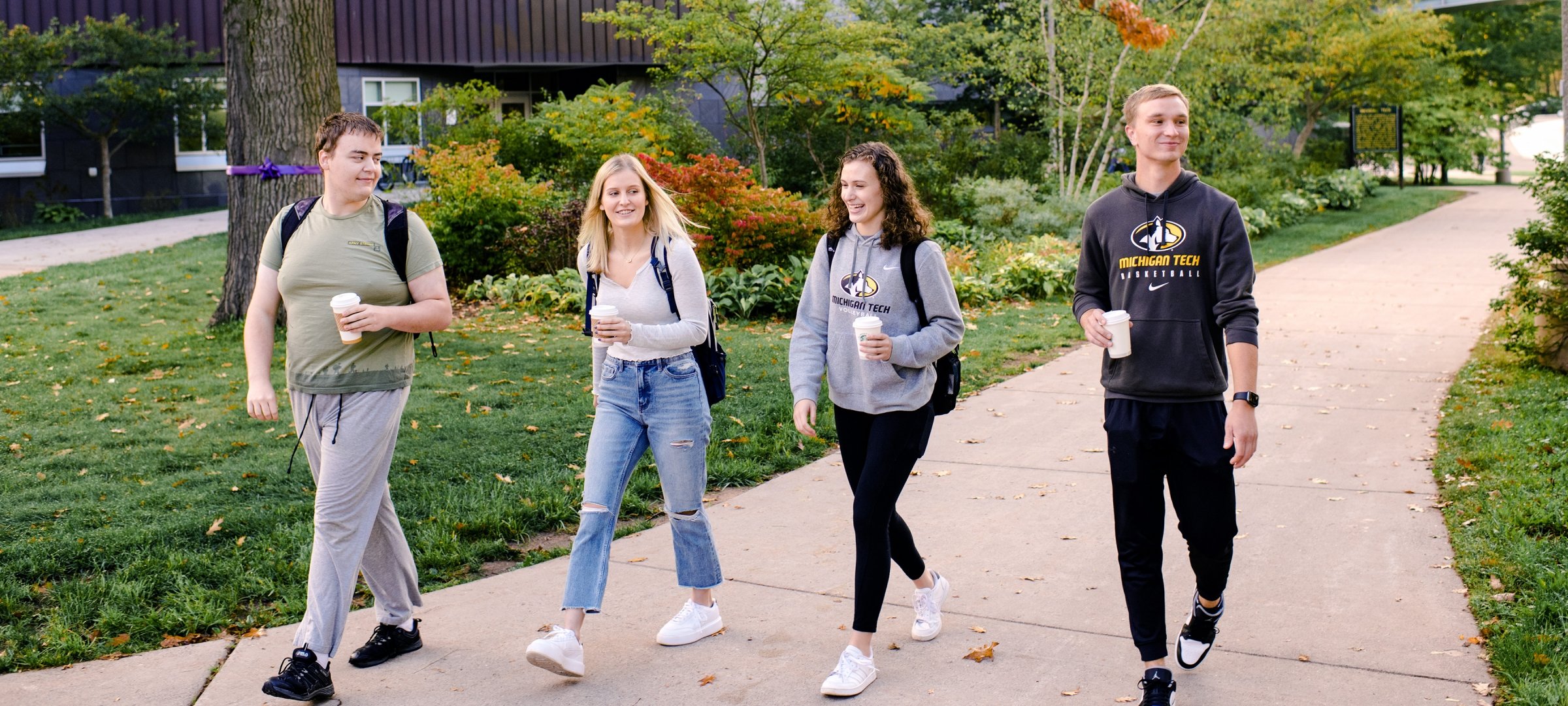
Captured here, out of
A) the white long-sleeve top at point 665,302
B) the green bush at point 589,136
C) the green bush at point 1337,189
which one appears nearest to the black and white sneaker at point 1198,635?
the white long-sleeve top at point 665,302

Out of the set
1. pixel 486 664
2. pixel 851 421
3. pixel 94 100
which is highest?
pixel 94 100

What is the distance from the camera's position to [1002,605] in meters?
4.60

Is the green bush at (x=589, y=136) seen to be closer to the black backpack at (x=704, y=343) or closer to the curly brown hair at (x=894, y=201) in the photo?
the black backpack at (x=704, y=343)

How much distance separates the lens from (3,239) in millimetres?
19812

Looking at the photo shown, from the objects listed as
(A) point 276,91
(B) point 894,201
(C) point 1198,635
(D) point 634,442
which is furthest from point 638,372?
(A) point 276,91

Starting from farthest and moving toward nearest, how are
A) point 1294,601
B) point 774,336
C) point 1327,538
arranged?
point 774,336 < point 1327,538 < point 1294,601

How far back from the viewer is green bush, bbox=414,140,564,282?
1367cm

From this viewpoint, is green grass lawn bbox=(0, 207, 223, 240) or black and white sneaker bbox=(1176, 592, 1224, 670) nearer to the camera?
black and white sneaker bbox=(1176, 592, 1224, 670)

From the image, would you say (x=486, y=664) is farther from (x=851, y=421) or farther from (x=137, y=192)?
(x=137, y=192)

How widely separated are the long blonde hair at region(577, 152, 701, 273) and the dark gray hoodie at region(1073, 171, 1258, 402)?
1.42 meters

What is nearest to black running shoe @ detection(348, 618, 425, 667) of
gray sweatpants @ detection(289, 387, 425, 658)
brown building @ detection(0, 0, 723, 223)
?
gray sweatpants @ detection(289, 387, 425, 658)

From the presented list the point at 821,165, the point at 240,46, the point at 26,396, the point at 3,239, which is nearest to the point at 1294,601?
the point at 26,396

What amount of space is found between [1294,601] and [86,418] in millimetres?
6862

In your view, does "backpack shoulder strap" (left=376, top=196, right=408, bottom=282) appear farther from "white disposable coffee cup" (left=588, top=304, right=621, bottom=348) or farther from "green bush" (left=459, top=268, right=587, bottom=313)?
"green bush" (left=459, top=268, right=587, bottom=313)
